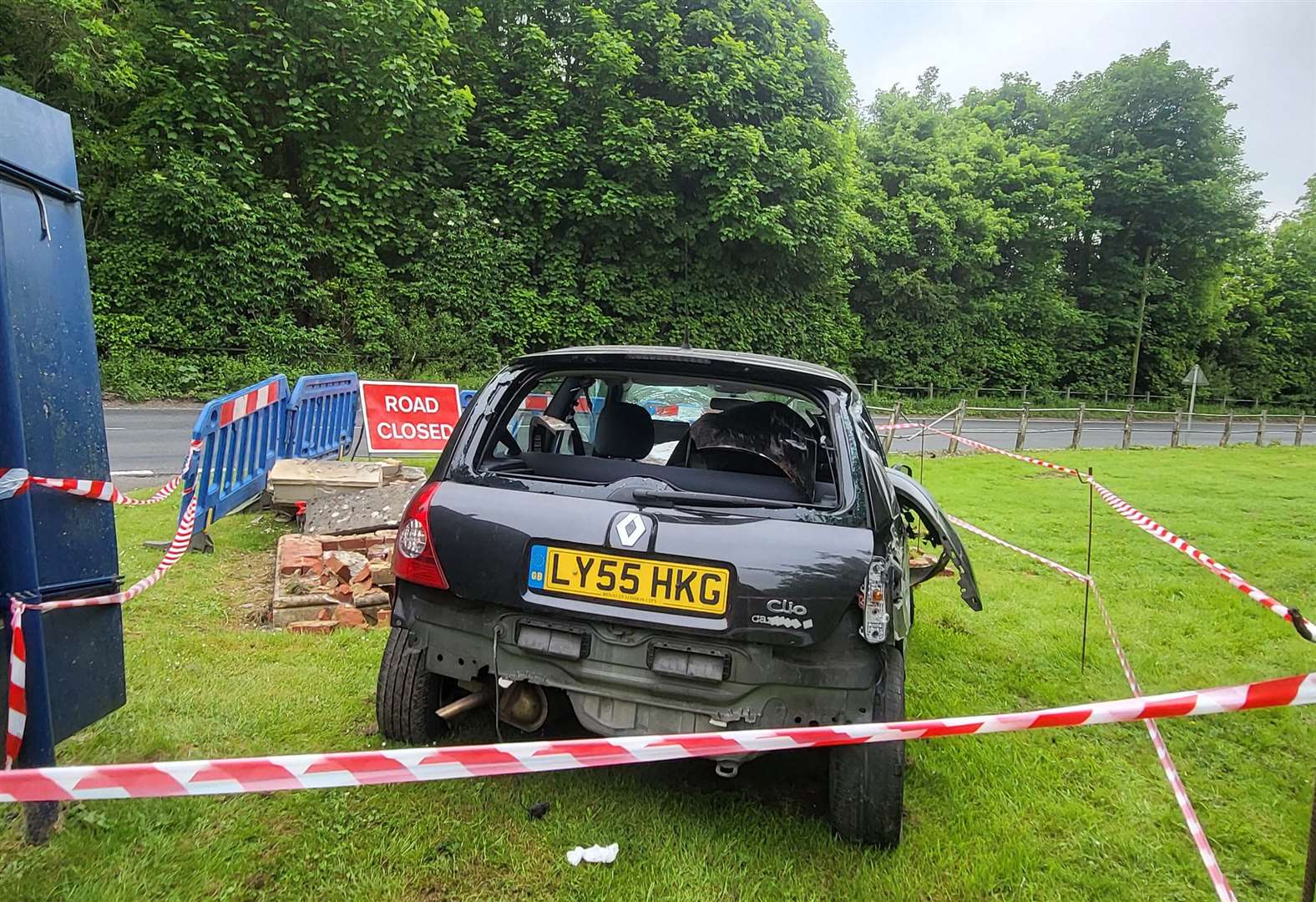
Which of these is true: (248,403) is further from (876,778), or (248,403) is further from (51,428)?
(876,778)

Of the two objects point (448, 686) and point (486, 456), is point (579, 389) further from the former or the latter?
point (448, 686)

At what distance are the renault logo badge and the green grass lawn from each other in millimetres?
993

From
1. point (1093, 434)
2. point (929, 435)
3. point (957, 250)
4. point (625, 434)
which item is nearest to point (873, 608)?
point (625, 434)

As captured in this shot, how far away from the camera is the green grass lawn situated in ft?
7.18

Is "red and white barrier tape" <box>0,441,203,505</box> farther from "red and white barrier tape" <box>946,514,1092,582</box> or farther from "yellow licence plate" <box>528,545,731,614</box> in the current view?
"red and white barrier tape" <box>946,514,1092,582</box>

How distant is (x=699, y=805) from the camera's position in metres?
2.63

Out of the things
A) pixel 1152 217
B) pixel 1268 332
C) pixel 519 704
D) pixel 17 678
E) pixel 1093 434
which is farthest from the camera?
pixel 1268 332

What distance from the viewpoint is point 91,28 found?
14.2 m

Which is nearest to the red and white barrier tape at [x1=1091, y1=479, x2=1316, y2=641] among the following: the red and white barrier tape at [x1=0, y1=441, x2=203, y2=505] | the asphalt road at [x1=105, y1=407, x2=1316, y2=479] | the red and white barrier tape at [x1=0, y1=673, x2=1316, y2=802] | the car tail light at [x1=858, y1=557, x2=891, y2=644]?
the red and white barrier tape at [x1=0, y1=673, x2=1316, y2=802]

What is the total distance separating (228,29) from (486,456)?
17.3 m

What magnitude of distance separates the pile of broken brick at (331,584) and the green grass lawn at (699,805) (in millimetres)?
248

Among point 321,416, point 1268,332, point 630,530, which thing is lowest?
point 321,416

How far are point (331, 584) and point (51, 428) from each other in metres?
2.62

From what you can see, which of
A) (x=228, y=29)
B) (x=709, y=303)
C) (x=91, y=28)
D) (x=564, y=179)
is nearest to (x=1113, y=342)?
(x=709, y=303)
